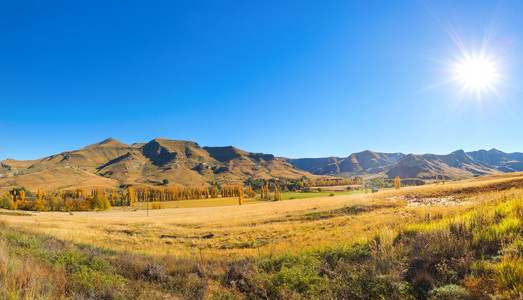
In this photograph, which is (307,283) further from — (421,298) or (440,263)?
(440,263)

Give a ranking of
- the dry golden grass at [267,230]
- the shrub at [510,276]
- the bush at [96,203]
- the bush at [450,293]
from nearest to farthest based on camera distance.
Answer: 1. the shrub at [510,276]
2. the bush at [450,293]
3. the dry golden grass at [267,230]
4. the bush at [96,203]

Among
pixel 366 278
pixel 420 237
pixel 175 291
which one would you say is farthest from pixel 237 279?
pixel 420 237

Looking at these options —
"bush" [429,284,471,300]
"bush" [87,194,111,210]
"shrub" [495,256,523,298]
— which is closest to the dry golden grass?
"bush" [429,284,471,300]

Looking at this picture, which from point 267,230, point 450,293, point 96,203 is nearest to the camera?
point 450,293

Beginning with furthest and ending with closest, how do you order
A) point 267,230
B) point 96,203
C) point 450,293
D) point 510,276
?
point 96,203, point 267,230, point 450,293, point 510,276

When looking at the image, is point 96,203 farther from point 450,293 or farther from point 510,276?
point 510,276

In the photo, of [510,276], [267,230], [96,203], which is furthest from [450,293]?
[96,203]

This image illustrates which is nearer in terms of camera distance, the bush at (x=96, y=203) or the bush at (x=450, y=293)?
the bush at (x=450, y=293)

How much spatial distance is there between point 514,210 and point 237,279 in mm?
9930

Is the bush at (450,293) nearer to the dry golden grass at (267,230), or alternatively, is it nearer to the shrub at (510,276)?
the shrub at (510,276)

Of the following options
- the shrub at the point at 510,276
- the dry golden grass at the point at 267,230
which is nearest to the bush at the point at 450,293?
the shrub at the point at 510,276

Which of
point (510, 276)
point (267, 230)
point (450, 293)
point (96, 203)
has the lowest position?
point (96, 203)

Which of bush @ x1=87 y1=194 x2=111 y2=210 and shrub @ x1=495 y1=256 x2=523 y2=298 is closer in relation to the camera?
shrub @ x1=495 y1=256 x2=523 y2=298

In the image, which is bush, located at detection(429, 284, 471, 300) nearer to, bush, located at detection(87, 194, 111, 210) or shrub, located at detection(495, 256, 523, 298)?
→ shrub, located at detection(495, 256, 523, 298)
